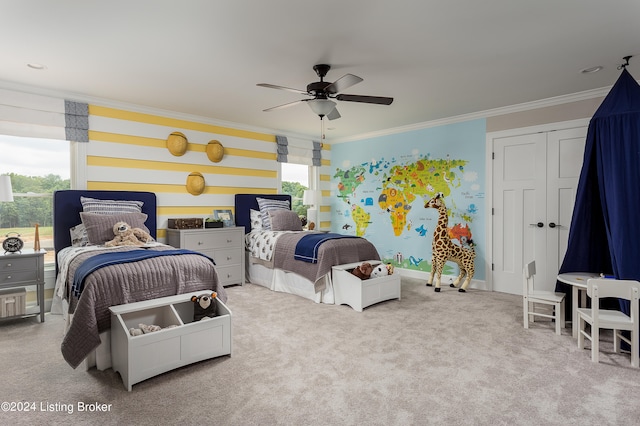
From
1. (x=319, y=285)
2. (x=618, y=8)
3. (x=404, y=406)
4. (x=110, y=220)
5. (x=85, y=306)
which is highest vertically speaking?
(x=618, y=8)

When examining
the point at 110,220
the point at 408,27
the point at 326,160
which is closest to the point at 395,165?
the point at 326,160

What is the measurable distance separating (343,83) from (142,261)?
2.15m

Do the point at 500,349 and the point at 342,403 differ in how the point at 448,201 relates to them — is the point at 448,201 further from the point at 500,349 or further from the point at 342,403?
the point at 342,403

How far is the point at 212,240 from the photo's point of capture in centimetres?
495

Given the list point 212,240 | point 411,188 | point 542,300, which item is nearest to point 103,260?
point 212,240

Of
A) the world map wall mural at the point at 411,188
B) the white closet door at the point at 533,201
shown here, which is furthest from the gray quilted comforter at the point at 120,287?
the white closet door at the point at 533,201

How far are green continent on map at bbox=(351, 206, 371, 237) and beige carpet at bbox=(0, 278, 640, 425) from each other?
2995 mm

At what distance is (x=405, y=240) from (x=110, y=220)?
421cm

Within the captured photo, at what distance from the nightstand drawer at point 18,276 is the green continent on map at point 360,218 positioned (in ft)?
15.4

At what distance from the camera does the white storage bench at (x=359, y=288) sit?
3.96 metres

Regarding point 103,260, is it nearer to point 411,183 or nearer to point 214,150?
Result: point 214,150

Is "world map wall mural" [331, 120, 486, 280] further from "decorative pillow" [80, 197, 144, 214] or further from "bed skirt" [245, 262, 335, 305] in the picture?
"decorative pillow" [80, 197, 144, 214]

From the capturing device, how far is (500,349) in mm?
2951

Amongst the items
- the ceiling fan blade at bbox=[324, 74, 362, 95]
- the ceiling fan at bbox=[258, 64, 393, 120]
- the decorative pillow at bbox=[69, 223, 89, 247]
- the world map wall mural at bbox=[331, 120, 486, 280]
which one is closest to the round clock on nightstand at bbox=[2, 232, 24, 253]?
the decorative pillow at bbox=[69, 223, 89, 247]
